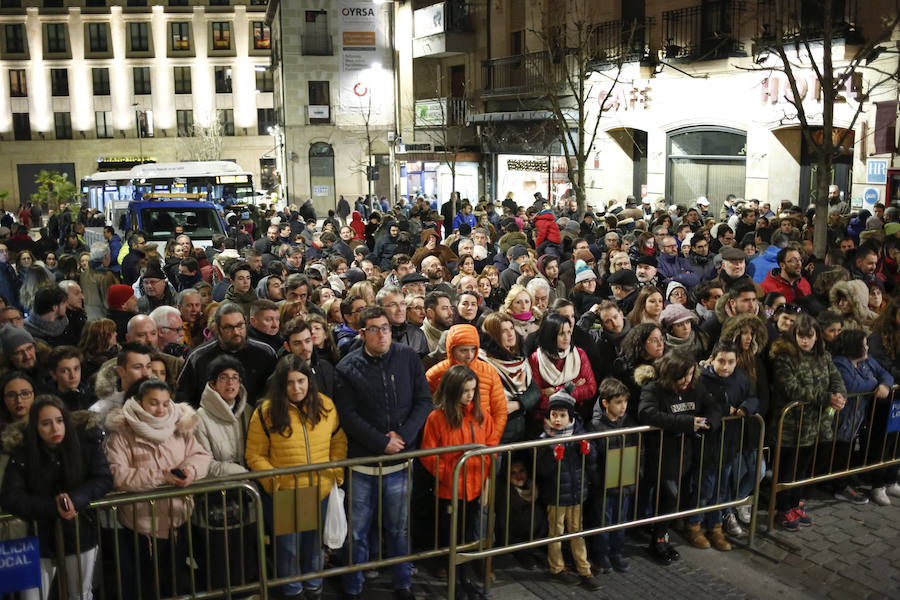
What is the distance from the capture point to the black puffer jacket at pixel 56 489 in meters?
4.82

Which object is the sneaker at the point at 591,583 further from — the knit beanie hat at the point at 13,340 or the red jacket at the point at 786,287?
the red jacket at the point at 786,287

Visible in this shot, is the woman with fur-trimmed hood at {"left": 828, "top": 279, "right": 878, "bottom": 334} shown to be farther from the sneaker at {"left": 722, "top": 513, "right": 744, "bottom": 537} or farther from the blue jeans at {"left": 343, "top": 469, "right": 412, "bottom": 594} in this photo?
the blue jeans at {"left": 343, "top": 469, "right": 412, "bottom": 594}

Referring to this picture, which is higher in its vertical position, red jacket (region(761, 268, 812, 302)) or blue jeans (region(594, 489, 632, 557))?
red jacket (region(761, 268, 812, 302))

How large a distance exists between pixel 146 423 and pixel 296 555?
4.38ft

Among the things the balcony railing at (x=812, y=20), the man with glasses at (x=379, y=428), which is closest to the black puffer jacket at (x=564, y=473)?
the man with glasses at (x=379, y=428)

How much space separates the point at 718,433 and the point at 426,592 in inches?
99.9

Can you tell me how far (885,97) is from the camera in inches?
690

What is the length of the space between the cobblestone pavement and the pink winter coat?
4.36 ft

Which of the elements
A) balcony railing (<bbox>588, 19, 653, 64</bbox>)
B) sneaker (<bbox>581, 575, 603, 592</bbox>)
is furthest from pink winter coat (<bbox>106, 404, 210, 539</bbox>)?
balcony railing (<bbox>588, 19, 653, 64</bbox>)

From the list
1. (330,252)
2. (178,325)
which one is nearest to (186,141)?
(330,252)

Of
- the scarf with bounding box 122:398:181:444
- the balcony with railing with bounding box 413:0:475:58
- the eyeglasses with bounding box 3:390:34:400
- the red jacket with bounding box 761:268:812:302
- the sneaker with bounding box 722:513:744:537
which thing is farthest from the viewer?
the balcony with railing with bounding box 413:0:475:58

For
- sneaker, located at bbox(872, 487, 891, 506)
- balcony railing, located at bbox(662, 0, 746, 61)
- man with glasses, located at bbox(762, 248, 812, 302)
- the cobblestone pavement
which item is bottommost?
the cobblestone pavement

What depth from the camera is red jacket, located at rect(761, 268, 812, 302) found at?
977 centimetres

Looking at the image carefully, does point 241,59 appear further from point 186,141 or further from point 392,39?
point 392,39
